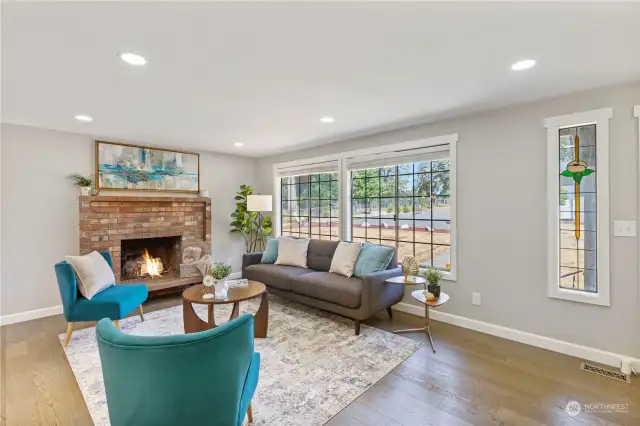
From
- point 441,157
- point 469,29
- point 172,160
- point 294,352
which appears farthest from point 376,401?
point 172,160

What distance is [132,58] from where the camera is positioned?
2029 mm

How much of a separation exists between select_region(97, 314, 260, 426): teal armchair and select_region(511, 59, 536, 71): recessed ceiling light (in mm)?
2450

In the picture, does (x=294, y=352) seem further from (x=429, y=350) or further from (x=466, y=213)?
(x=466, y=213)

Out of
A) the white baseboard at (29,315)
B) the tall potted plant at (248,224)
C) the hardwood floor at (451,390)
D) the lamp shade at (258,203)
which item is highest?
the lamp shade at (258,203)

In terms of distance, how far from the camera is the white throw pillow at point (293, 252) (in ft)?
14.1

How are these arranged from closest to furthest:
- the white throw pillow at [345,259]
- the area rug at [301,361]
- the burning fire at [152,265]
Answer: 1. the area rug at [301,361]
2. the white throw pillow at [345,259]
3. the burning fire at [152,265]

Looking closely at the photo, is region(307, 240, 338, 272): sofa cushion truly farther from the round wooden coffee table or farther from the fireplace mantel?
the fireplace mantel

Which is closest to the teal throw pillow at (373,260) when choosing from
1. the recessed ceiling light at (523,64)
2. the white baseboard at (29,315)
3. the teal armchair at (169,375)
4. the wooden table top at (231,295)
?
the wooden table top at (231,295)

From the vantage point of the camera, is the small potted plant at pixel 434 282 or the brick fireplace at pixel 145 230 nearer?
the small potted plant at pixel 434 282

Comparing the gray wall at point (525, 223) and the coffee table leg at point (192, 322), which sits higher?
the gray wall at point (525, 223)

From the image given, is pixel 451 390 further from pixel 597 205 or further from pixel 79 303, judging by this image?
pixel 79 303

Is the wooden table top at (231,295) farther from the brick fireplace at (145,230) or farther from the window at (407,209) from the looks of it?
the window at (407,209)

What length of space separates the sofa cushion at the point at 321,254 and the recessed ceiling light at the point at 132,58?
9.52 feet

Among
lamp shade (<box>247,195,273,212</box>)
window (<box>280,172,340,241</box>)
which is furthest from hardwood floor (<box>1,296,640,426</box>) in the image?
lamp shade (<box>247,195,273,212</box>)
